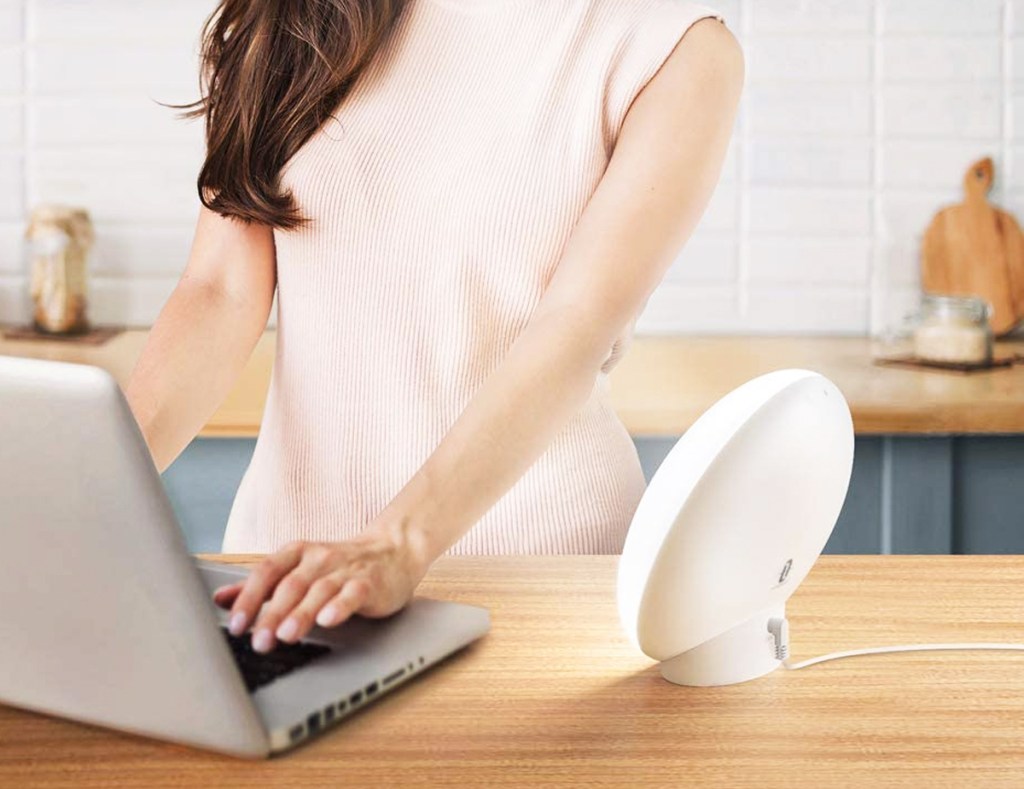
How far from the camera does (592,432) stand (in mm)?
1294

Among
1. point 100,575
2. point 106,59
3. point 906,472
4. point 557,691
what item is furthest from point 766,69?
point 100,575

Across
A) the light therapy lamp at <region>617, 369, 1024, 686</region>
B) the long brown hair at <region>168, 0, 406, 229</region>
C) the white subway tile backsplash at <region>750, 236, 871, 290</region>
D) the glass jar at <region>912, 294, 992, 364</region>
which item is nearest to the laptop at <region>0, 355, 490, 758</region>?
the light therapy lamp at <region>617, 369, 1024, 686</region>

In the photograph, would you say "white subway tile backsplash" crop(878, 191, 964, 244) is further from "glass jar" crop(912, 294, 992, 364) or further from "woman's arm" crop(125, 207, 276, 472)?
"woman's arm" crop(125, 207, 276, 472)

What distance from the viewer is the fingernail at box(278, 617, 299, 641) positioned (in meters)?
0.68

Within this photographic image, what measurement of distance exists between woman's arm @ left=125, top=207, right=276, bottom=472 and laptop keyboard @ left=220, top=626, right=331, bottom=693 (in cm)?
56

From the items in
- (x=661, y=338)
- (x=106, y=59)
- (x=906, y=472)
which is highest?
(x=106, y=59)

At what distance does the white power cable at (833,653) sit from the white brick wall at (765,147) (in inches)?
71.0

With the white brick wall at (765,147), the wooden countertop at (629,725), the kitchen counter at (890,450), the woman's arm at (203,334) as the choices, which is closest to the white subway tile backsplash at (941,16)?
the white brick wall at (765,147)

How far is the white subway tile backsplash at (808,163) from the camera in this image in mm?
2529

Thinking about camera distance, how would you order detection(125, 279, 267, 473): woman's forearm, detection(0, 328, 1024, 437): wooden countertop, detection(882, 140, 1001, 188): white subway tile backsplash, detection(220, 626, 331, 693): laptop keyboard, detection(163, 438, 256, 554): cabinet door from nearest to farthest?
detection(220, 626, 331, 693): laptop keyboard, detection(125, 279, 267, 473): woman's forearm, detection(0, 328, 1024, 437): wooden countertop, detection(163, 438, 256, 554): cabinet door, detection(882, 140, 1001, 188): white subway tile backsplash

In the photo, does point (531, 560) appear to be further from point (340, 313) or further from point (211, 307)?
point (211, 307)

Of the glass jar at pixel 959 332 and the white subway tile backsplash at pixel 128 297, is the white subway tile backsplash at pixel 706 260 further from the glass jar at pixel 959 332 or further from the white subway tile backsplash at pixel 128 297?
the white subway tile backsplash at pixel 128 297

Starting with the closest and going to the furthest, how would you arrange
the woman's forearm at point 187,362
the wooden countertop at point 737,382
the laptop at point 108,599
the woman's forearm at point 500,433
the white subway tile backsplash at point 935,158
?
the laptop at point 108,599
the woman's forearm at point 500,433
the woman's forearm at point 187,362
the wooden countertop at point 737,382
the white subway tile backsplash at point 935,158

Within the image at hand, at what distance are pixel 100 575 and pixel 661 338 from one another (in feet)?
6.79
